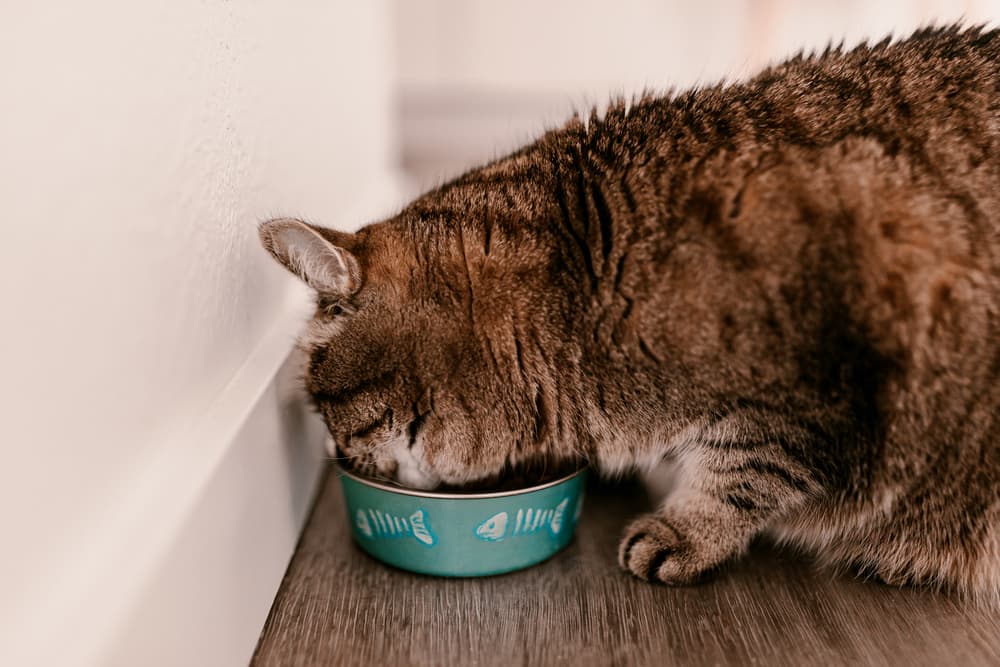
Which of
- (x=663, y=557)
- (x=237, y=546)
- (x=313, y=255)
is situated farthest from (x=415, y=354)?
(x=663, y=557)

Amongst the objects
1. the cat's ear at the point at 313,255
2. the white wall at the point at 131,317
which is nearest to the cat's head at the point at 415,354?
the cat's ear at the point at 313,255

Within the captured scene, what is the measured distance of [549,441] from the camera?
114cm

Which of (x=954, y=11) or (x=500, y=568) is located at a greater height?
(x=954, y=11)

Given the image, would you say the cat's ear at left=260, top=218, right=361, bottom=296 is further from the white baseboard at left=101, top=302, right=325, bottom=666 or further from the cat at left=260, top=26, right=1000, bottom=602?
the white baseboard at left=101, top=302, right=325, bottom=666

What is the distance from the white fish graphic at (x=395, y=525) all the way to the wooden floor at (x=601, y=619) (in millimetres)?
56

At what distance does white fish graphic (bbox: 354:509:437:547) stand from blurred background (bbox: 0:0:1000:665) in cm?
11

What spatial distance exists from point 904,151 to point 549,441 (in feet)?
1.81

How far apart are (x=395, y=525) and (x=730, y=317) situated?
48cm

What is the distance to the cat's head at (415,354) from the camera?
3.43 ft

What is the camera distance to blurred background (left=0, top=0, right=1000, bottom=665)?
2.00ft

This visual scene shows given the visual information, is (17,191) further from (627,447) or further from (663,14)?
(663,14)

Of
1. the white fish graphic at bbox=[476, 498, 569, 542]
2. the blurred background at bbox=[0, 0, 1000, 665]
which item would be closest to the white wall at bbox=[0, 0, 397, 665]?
the blurred background at bbox=[0, 0, 1000, 665]

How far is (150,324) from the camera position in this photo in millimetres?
814

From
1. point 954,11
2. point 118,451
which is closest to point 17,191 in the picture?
point 118,451
